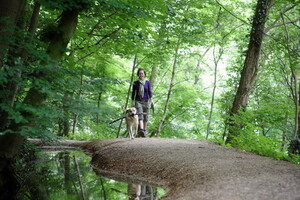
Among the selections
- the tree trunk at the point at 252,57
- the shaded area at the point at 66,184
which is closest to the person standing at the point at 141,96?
the shaded area at the point at 66,184

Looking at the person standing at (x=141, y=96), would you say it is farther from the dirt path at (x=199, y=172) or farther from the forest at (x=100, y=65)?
the dirt path at (x=199, y=172)

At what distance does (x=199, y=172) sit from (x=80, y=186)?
8.76ft

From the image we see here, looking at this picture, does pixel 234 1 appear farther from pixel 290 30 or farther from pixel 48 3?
pixel 48 3

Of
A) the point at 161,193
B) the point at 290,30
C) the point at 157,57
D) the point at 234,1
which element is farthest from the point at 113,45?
the point at 290,30

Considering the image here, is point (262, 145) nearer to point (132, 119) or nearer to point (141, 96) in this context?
point (132, 119)

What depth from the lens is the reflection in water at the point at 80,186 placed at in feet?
17.1

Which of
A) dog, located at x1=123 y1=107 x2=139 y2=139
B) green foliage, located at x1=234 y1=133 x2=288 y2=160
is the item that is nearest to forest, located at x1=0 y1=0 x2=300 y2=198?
green foliage, located at x1=234 y1=133 x2=288 y2=160

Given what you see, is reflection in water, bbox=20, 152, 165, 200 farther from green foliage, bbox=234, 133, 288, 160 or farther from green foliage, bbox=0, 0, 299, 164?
green foliage, bbox=234, 133, 288, 160

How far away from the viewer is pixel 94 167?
789 centimetres

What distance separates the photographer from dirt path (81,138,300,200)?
3865mm

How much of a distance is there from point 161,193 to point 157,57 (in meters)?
8.41

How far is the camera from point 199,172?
16.9ft

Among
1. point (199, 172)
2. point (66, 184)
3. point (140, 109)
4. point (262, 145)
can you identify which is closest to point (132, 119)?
point (140, 109)

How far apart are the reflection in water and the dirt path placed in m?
0.31
